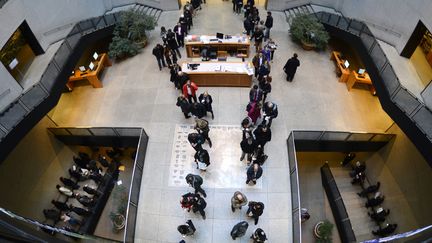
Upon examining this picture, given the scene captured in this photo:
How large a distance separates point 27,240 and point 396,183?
42.9 ft

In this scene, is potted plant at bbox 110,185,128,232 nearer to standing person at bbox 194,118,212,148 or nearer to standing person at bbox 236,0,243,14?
standing person at bbox 194,118,212,148

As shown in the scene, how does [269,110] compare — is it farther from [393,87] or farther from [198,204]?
[393,87]

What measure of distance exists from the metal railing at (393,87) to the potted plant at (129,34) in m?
9.78

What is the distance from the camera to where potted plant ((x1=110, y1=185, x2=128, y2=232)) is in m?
11.0

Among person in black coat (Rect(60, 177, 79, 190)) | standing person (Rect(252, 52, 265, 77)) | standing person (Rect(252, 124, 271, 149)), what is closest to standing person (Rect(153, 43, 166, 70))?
standing person (Rect(252, 52, 265, 77))

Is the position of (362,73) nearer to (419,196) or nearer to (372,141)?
(372,141)

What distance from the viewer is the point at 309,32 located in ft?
46.3

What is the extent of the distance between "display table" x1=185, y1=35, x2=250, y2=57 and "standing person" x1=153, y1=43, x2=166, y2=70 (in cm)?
129

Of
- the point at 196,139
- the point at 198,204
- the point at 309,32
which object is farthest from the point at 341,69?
the point at 198,204

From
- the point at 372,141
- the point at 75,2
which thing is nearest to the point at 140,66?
the point at 75,2

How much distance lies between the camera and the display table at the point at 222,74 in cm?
1236

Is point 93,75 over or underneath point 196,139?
underneath

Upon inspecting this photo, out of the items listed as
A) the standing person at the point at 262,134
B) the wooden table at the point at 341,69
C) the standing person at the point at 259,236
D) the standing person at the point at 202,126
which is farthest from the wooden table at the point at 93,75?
the wooden table at the point at 341,69

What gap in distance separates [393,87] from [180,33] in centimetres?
948
